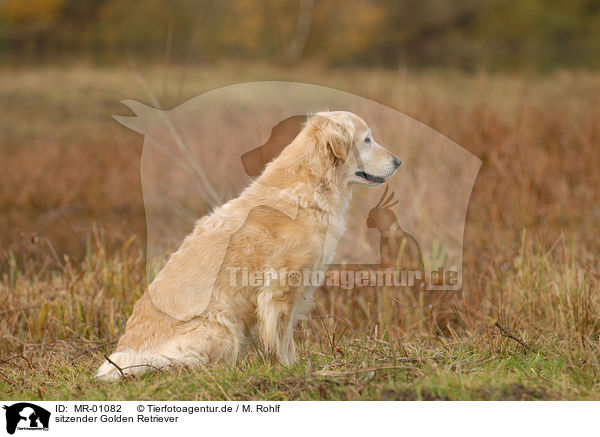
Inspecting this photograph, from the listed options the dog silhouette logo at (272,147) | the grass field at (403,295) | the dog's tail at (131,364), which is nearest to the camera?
the grass field at (403,295)

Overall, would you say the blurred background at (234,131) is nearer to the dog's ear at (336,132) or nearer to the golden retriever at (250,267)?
the golden retriever at (250,267)

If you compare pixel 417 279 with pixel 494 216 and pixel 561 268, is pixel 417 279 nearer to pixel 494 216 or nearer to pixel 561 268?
pixel 561 268

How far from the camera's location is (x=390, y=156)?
12.7 ft

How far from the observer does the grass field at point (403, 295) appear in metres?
3.29

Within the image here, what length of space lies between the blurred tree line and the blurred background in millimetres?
280

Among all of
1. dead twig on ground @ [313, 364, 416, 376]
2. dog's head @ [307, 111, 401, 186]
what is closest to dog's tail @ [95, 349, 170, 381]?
dead twig on ground @ [313, 364, 416, 376]

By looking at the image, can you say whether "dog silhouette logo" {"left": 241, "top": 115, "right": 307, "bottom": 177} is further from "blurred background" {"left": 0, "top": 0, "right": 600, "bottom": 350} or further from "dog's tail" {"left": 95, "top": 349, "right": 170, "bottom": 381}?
"dog's tail" {"left": 95, "top": 349, "right": 170, "bottom": 381}

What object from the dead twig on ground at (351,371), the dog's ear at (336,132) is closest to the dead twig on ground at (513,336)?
the dead twig on ground at (351,371)

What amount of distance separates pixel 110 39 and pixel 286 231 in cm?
3113

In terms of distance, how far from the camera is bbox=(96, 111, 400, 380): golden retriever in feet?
11.6

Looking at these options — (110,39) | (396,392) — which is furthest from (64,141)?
(110,39)

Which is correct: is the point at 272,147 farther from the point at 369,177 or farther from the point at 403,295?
the point at 369,177
